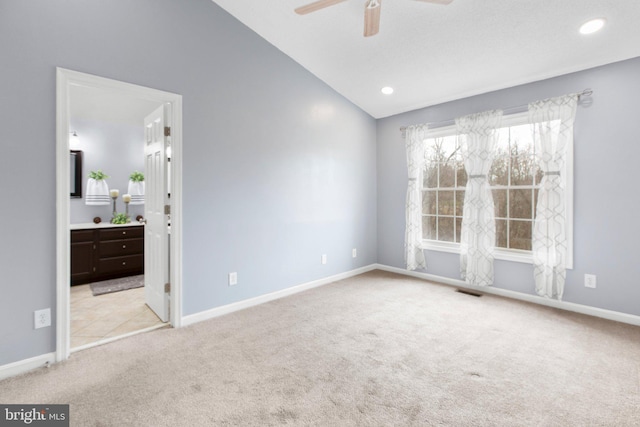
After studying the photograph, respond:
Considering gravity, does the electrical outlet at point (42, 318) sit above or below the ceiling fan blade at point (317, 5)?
below

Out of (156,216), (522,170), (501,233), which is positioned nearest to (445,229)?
(501,233)

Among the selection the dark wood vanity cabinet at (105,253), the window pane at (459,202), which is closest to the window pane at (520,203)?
the window pane at (459,202)

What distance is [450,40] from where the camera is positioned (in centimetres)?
296

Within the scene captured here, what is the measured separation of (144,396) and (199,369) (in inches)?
14.3

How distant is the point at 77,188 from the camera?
4535 millimetres

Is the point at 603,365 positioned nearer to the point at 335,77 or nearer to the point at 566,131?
the point at 566,131

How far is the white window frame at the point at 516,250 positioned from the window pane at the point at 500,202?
442 mm

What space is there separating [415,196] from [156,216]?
3.39 meters

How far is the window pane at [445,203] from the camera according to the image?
4.26 meters

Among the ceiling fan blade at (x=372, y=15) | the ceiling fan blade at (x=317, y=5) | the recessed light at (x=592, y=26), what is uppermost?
the recessed light at (x=592, y=26)

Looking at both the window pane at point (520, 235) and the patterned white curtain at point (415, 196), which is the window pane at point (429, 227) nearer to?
the patterned white curtain at point (415, 196)

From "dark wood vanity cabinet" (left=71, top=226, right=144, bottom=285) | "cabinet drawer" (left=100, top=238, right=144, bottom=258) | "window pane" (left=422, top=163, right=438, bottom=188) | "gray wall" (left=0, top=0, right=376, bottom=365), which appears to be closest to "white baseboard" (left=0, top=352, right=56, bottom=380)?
"gray wall" (left=0, top=0, right=376, bottom=365)

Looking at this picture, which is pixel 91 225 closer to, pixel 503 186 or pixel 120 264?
pixel 120 264

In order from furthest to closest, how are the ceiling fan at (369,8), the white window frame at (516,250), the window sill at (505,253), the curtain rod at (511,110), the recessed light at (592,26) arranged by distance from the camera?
the window sill at (505,253) < the white window frame at (516,250) < the curtain rod at (511,110) < the recessed light at (592,26) < the ceiling fan at (369,8)
